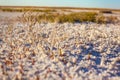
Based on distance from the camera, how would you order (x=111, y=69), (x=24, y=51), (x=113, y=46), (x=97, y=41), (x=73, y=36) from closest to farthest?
(x=111, y=69) → (x=24, y=51) → (x=113, y=46) → (x=97, y=41) → (x=73, y=36)

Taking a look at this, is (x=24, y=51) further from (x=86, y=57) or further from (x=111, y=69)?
(x=111, y=69)

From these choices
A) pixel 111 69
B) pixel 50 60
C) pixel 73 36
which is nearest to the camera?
pixel 111 69

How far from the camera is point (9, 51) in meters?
6.79

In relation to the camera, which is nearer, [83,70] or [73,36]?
[83,70]

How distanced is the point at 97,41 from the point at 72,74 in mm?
3231

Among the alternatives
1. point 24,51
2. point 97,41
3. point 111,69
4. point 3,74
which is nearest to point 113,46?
point 97,41

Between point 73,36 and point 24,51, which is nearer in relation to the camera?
point 24,51

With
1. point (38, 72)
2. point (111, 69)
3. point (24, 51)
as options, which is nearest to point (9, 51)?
point (24, 51)

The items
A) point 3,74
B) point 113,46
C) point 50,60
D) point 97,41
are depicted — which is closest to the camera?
point 3,74

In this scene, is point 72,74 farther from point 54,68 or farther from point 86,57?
point 86,57

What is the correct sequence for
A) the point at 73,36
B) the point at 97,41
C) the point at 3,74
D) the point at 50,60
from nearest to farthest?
the point at 3,74 < the point at 50,60 < the point at 97,41 < the point at 73,36

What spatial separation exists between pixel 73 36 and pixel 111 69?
11.1 ft

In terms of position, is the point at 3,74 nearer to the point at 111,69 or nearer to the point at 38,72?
the point at 38,72

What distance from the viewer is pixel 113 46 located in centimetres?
765
